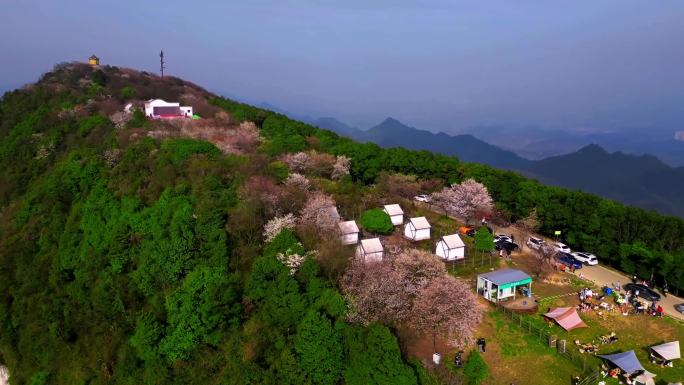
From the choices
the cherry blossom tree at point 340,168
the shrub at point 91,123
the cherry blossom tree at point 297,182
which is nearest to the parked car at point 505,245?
the cherry blossom tree at point 297,182

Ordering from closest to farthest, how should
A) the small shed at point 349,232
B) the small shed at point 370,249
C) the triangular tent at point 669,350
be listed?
the triangular tent at point 669,350 < the small shed at point 370,249 < the small shed at point 349,232

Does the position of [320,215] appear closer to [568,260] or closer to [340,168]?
[340,168]

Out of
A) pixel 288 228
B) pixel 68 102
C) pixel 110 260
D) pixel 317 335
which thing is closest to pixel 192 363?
pixel 317 335

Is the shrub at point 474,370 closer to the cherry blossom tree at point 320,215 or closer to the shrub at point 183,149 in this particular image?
the cherry blossom tree at point 320,215

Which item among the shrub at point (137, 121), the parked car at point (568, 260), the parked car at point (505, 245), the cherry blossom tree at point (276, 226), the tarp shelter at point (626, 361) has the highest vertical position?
the shrub at point (137, 121)

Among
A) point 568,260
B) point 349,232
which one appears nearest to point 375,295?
point 349,232

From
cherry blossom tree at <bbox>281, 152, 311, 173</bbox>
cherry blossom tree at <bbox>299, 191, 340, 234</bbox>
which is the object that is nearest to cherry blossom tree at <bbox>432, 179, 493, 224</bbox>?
cherry blossom tree at <bbox>281, 152, 311, 173</bbox>

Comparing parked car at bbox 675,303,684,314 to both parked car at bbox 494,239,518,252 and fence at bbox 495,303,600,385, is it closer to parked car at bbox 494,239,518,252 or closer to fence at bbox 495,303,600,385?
fence at bbox 495,303,600,385
